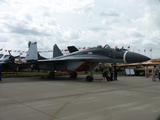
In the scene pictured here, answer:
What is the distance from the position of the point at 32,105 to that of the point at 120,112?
265cm

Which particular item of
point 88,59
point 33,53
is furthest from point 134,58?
point 33,53

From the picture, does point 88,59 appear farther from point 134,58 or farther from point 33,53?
point 33,53

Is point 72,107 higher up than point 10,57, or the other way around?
point 10,57

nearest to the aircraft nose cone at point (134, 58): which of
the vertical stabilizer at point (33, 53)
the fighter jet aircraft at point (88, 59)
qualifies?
the fighter jet aircraft at point (88, 59)

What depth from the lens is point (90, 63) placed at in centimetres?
1262

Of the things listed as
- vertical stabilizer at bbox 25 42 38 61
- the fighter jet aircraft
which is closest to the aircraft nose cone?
the fighter jet aircraft

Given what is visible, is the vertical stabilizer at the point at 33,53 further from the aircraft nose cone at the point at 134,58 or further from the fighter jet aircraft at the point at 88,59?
the aircraft nose cone at the point at 134,58

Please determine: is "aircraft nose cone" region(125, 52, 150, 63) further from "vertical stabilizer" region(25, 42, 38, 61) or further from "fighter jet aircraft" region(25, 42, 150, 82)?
"vertical stabilizer" region(25, 42, 38, 61)

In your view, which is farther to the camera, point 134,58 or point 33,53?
point 33,53

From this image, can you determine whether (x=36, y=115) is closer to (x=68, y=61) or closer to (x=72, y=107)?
(x=72, y=107)

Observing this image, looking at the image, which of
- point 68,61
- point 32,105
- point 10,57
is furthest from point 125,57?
point 10,57

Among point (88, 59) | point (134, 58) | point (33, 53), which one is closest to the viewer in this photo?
point (134, 58)

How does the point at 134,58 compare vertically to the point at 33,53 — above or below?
below

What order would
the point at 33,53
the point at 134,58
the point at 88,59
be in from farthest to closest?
the point at 33,53 → the point at 88,59 → the point at 134,58
